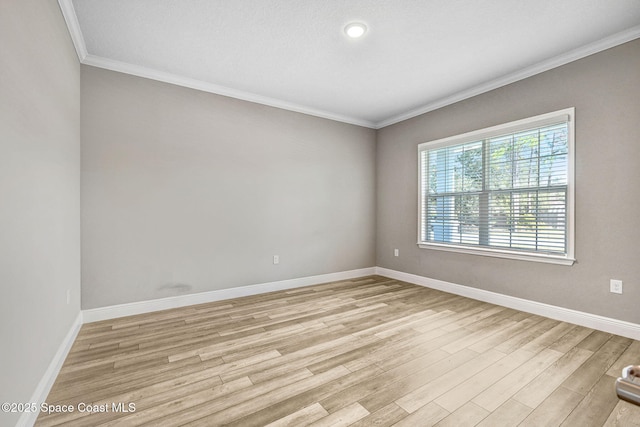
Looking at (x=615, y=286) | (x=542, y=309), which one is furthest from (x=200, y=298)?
(x=615, y=286)

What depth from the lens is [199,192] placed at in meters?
3.43

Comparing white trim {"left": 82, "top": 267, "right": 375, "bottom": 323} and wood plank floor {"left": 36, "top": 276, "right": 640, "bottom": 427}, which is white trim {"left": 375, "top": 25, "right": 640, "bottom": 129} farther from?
white trim {"left": 82, "top": 267, "right": 375, "bottom": 323}

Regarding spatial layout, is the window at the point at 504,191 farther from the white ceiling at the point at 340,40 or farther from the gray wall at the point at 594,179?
the white ceiling at the point at 340,40

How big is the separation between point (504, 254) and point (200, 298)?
3.63 meters

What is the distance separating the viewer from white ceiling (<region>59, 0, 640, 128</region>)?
7.24 feet

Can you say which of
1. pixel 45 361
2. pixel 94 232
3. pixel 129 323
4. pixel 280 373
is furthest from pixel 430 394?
pixel 94 232

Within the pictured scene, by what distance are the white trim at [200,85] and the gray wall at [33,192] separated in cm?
53

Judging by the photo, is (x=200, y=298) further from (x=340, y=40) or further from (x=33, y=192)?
(x=340, y=40)

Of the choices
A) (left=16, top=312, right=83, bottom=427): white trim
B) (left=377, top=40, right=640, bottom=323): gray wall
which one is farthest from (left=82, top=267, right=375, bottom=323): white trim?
(left=377, top=40, right=640, bottom=323): gray wall

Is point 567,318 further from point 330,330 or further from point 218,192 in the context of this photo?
point 218,192

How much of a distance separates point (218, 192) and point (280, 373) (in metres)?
2.33

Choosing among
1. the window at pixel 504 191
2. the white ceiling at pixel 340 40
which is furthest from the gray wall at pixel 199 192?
the window at pixel 504 191

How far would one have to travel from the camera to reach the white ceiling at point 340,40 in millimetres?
2207

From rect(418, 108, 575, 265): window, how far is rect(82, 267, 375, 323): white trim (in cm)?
166
